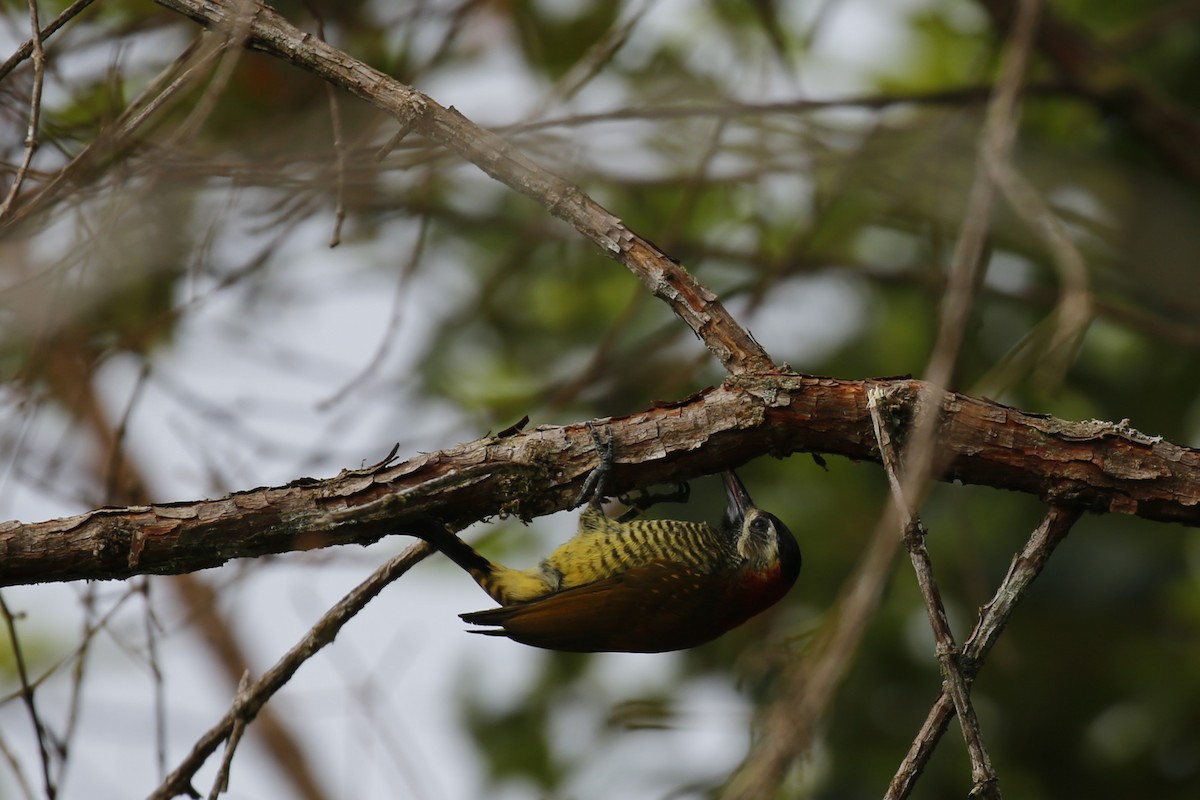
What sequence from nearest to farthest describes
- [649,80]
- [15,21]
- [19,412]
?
[19,412], [15,21], [649,80]

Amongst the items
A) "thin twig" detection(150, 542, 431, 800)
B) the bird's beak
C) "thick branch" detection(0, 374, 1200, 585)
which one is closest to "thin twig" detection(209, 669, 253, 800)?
"thin twig" detection(150, 542, 431, 800)

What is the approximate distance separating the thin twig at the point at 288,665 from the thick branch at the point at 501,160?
85cm

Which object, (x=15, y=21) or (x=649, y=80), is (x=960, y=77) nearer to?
(x=649, y=80)

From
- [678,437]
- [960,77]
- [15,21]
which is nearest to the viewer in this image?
[678,437]

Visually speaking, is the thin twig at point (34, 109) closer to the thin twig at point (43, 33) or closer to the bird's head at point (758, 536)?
the thin twig at point (43, 33)

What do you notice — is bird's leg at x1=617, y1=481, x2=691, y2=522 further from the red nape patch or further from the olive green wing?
the red nape patch

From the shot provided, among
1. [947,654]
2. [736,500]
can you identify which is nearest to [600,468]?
[947,654]

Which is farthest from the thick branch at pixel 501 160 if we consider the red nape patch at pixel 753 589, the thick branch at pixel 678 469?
the red nape patch at pixel 753 589

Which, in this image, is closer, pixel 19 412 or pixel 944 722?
pixel 944 722

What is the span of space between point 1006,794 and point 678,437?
3550mm

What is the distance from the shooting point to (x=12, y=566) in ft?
8.00

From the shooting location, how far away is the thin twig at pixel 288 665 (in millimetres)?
2947

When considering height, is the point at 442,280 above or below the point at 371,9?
below

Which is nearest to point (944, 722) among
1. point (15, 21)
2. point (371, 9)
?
point (15, 21)
